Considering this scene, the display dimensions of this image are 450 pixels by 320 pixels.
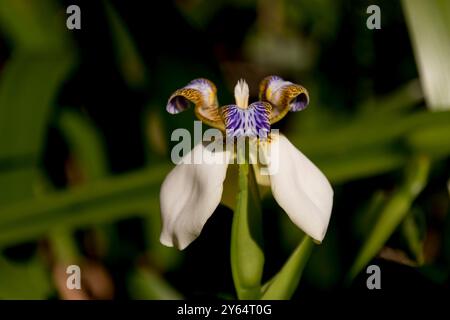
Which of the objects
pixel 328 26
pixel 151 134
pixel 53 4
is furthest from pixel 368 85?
pixel 53 4

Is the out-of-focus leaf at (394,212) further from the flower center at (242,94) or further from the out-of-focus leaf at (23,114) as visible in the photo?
the out-of-focus leaf at (23,114)

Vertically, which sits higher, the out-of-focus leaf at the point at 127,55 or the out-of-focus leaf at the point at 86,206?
the out-of-focus leaf at the point at 127,55

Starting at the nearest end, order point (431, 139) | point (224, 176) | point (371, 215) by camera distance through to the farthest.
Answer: point (224, 176), point (431, 139), point (371, 215)

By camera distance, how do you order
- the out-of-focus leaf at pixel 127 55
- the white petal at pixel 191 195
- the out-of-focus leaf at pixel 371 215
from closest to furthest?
the white petal at pixel 191 195, the out-of-focus leaf at pixel 371 215, the out-of-focus leaf at pixel 127 55

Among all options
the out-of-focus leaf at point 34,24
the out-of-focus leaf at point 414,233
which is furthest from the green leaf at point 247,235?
the out-of-focus leaf at point 34,24

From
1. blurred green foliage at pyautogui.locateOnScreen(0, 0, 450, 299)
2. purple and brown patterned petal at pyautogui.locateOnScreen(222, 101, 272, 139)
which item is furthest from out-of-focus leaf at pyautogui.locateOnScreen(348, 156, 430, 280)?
purple and brown patterned petal at pyautogui.locateOnScreen(222, 101, 272, 139)

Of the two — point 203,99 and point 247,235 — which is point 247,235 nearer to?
point 247,235

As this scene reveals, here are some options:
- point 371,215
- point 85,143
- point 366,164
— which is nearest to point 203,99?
point 366,164

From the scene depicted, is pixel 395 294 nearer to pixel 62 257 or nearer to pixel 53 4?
pixel 62 257
